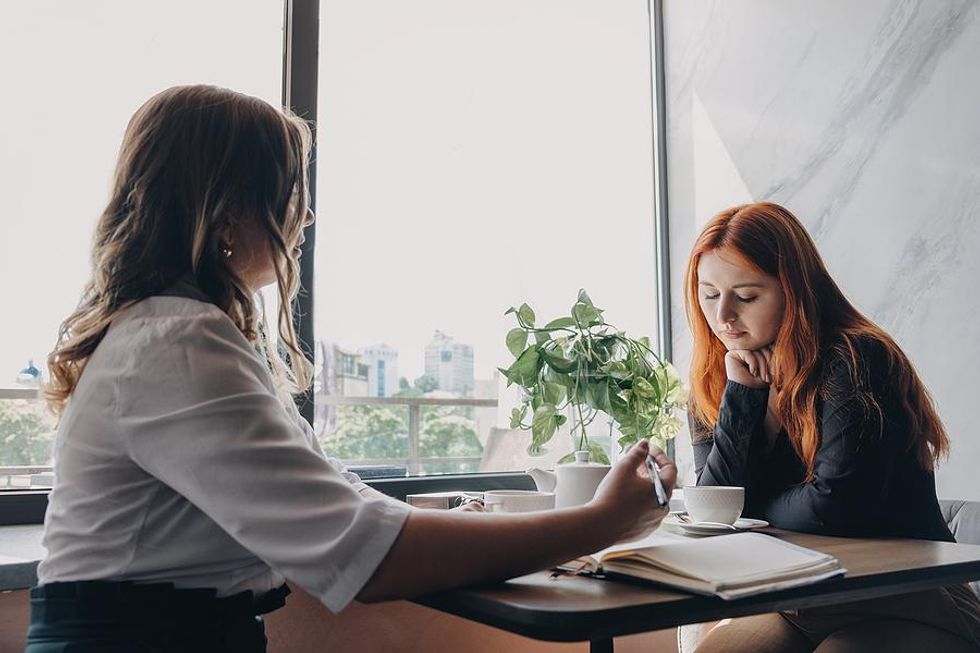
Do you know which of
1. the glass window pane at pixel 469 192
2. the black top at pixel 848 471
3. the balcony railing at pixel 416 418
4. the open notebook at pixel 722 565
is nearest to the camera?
the open notebook at pixel 722 565

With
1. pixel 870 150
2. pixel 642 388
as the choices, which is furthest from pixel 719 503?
pixel 870 150

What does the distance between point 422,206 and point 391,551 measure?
204 centimetres

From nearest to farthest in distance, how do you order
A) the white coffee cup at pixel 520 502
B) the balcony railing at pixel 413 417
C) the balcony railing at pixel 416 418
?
the white coffee cup at pixel 520 502, the balcony railing at pixel 413 417, the balcony railing at pixel 416 418

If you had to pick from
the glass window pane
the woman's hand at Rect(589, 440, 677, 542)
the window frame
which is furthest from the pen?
the glass window pane

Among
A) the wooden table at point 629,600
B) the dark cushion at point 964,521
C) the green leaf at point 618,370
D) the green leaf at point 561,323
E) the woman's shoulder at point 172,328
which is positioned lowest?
the dark cushion at point 964,521

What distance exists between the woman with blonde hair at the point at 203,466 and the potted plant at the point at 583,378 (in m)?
0.46

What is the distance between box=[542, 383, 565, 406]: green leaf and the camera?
5.02 ft

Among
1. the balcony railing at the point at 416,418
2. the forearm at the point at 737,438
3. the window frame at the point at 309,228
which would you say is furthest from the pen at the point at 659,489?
the balcony railing at the point at 416,418

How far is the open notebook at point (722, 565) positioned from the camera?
94cm

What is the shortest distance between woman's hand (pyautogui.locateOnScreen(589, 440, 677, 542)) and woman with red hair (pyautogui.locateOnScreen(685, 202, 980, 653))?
0.54 meters

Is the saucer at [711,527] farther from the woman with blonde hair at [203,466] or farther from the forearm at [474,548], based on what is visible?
the forearm at [474,548]

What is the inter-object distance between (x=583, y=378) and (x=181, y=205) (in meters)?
0.74

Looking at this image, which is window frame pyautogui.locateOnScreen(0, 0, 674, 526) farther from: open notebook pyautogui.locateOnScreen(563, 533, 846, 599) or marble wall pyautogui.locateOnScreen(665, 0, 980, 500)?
open notebook pyautogui.locateOnScreen(563, 533, 846, 599)

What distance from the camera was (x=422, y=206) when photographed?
111 inches
